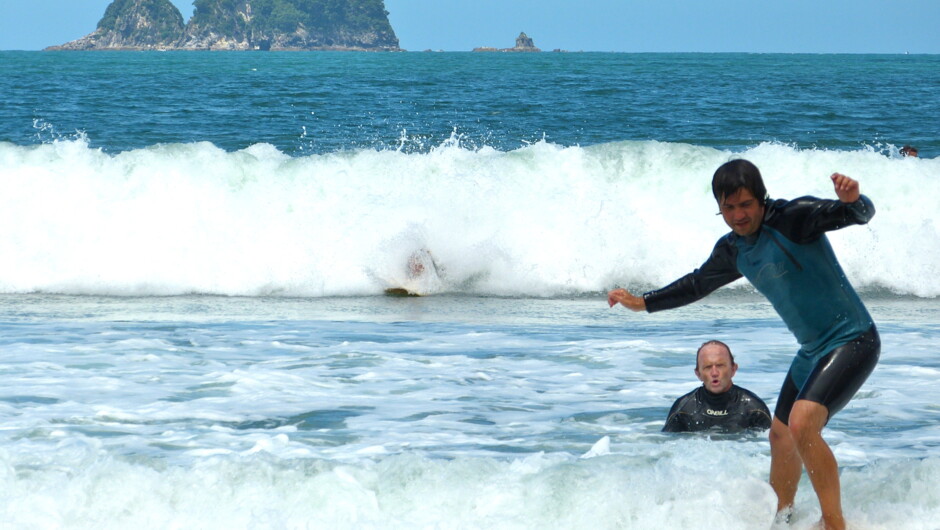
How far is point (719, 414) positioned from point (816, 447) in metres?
1.96

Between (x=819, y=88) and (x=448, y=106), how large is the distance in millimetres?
15227

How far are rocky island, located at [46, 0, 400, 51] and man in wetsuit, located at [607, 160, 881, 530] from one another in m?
148

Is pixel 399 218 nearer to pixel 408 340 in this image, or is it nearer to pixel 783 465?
pixel 408 340

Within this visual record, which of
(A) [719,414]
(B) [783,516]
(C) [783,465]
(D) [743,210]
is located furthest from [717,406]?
(D) [743,210]

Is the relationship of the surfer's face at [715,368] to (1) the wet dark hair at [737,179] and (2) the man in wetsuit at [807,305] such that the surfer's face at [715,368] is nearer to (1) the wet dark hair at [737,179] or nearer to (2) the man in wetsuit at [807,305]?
(2) the man in wetsuit at [807,305]

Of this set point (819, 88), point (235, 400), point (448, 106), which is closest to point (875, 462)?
point (235, 400)

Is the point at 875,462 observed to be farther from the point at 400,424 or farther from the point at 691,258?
the point at 691,258

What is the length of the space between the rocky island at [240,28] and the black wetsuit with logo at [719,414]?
147m

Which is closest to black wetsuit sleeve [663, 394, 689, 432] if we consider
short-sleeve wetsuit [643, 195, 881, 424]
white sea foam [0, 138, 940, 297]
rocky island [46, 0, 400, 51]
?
short-sleeve wetsuit [643, 195, 881, 424]

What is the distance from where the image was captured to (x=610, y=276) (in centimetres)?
1203

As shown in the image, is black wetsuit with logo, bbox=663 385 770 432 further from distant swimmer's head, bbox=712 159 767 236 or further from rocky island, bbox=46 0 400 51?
rocky island, bbox=46 0 400 51

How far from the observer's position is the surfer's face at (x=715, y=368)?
5.83 meters

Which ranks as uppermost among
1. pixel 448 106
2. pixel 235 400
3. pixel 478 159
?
pixel 448 106

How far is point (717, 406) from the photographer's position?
588 centimetres
